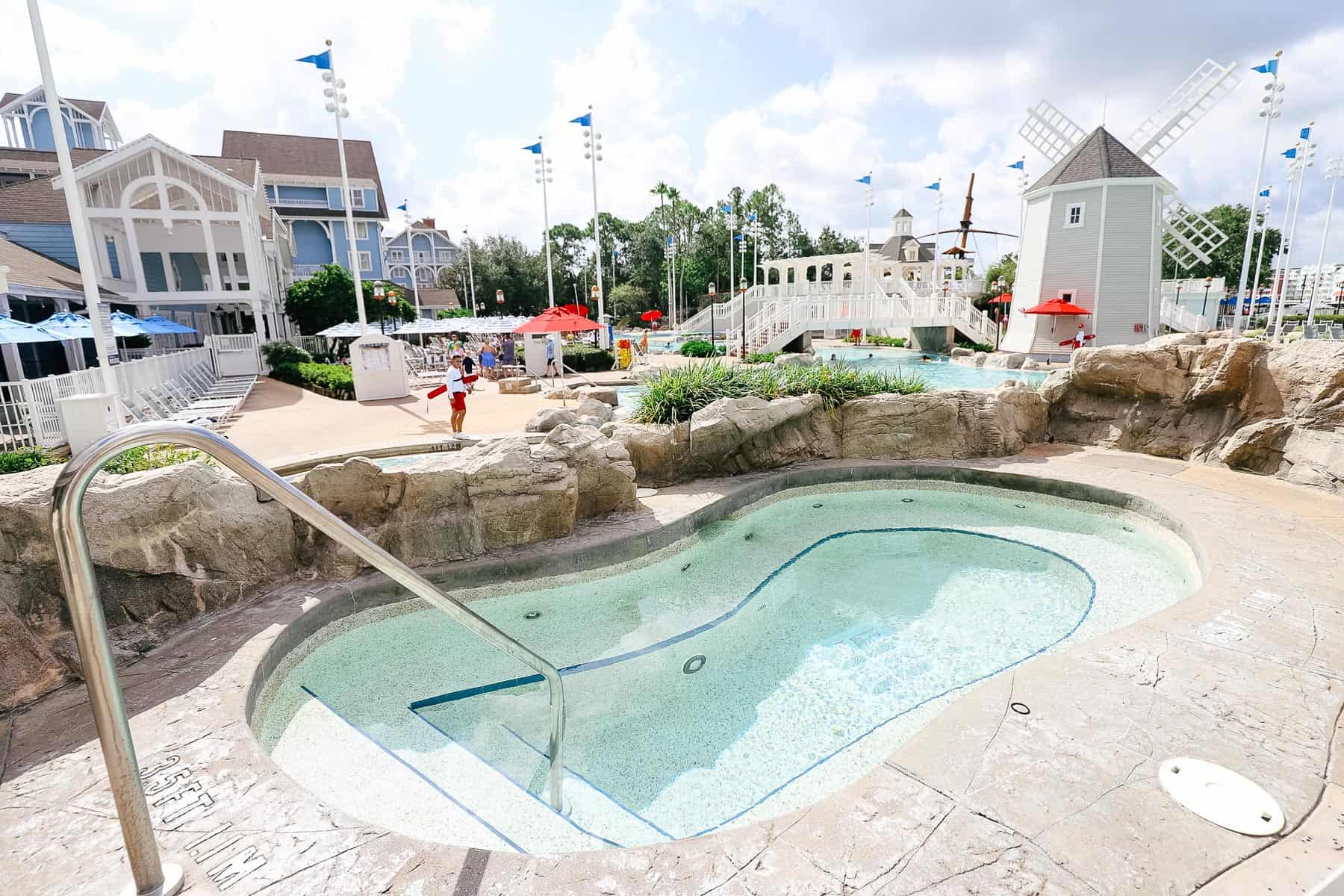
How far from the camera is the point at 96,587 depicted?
1836mm

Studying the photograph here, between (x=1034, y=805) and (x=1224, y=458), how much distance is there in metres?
8.89

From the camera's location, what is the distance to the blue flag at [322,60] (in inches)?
539

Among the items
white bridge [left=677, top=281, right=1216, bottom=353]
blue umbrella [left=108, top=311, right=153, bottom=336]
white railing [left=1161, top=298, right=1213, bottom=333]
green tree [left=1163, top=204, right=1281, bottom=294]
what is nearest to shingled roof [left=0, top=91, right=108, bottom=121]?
blue umbrella [left=108, top=311, right=153, bottom=336]

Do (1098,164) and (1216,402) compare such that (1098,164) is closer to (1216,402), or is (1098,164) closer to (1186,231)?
(1186,231)

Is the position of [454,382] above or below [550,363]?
above

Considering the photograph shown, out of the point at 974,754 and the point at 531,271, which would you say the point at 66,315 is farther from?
the point at 531,271

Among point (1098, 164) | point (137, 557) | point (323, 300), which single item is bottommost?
point (137, 557)

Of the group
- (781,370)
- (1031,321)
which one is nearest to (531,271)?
(1031,321)

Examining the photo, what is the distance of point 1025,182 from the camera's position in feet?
108

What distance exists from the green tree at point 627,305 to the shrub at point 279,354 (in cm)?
3405

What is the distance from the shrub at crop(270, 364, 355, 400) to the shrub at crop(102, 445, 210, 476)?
934 cm

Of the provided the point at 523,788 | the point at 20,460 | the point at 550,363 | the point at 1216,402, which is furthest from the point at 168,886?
the point at 550,363

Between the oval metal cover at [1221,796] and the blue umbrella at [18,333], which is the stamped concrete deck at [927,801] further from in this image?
the blue umbrella at [18,333]

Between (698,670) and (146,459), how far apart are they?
6.47m
